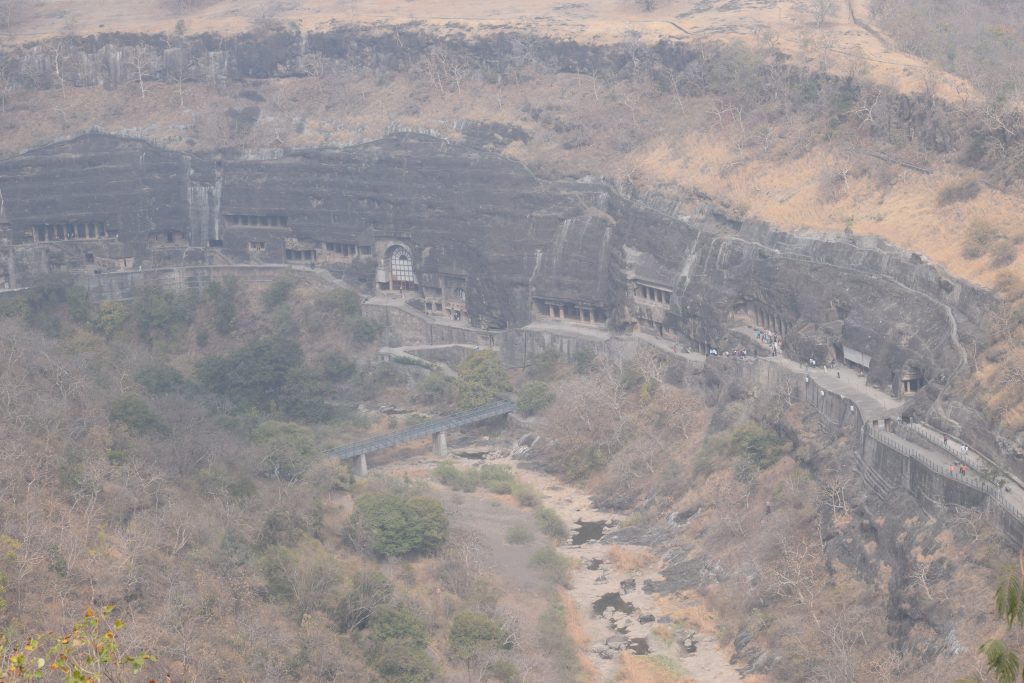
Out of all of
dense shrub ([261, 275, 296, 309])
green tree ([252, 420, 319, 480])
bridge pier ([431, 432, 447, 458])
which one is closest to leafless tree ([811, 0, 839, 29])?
bridge pier ([431, 432, 447, 458])

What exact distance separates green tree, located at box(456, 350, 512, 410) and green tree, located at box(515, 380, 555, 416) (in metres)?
1.63

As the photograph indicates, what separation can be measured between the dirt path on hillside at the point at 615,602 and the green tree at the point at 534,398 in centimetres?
579

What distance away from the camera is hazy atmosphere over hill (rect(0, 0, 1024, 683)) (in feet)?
142

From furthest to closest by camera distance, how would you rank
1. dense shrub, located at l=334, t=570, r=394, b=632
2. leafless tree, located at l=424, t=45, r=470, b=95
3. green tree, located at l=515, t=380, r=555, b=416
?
leafless tree, located at l=424, t=45, r=470, b=95
green tree, located at l=515, t=380, r=555, b=416
dense shrub, located at l=334, t=570, r=394, b=632

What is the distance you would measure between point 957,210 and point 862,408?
9.87 metres

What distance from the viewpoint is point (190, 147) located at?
8219 cm

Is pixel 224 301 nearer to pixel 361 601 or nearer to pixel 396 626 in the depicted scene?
pixel 361 601

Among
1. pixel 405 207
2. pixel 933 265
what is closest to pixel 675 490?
pixel 933 265

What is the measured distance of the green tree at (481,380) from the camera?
6788cm

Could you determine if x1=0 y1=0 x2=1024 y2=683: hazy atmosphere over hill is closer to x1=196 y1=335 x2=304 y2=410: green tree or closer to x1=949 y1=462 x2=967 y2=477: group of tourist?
x1=196 y1=335 x2=304 y2=410: green tree

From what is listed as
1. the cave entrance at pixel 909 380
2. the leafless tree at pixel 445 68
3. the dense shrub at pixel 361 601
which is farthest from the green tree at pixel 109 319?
the cave entrance at pixel 909 380

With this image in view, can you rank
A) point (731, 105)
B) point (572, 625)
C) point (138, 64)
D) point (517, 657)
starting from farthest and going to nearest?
1. point (138, 64)
2. point (731, 105)
3. point (572, 625)
4. point (517, 657)

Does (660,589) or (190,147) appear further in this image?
(190,147)

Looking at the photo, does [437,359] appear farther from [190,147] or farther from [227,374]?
[190,147]
